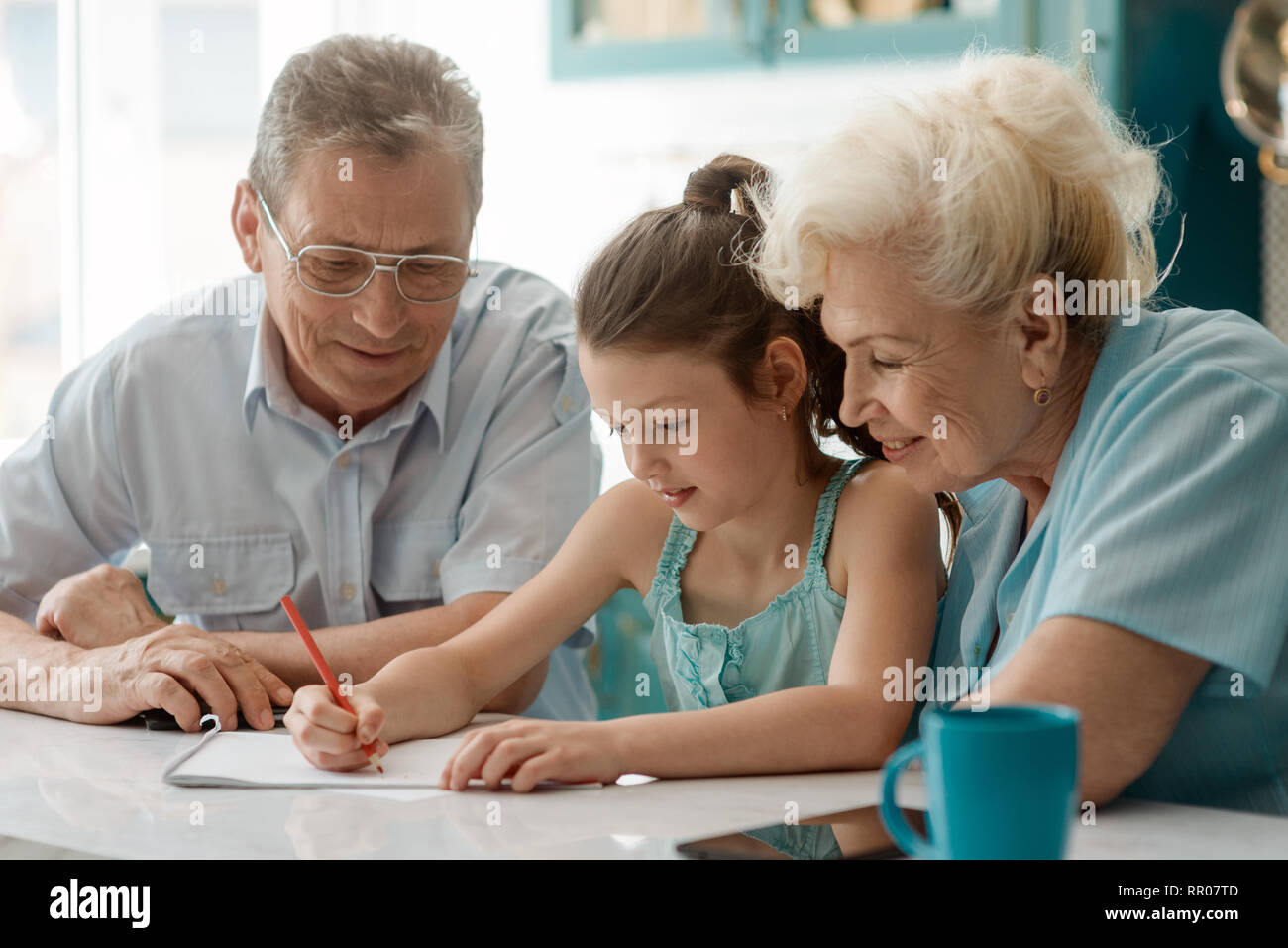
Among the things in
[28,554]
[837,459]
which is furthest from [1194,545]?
[28,554]

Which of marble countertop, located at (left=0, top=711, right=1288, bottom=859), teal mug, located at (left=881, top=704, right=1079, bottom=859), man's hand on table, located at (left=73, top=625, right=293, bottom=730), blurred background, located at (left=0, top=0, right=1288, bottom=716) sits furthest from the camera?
blurred background, located at (left=0, top=0, right=1288, bottom=716)

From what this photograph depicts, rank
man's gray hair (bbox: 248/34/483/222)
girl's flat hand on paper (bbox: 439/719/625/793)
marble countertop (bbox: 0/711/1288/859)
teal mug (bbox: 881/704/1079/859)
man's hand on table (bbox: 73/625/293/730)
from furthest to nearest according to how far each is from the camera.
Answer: man's gray hair (bbox: 248/34/483/222) → man's hand on table (bbox: 73/625/293/730) → girl's flat hand on paper (bbox: 439/719/625/793) → marble countertop (bbox: 0/711/1288/859) → teal mug (bbox: 881/704/1079/859)

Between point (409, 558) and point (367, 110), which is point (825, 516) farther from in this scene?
point (367, 110)

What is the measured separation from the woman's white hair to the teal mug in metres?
0.45

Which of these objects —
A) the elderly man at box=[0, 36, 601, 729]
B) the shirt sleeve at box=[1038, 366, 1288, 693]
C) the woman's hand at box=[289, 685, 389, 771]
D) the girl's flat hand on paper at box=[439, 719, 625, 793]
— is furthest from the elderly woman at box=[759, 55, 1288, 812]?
the elderly man at box=[0, 36, 601, 729]

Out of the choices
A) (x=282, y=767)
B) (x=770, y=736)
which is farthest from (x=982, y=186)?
(x=282, y=767)

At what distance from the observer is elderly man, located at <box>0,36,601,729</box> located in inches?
62.8

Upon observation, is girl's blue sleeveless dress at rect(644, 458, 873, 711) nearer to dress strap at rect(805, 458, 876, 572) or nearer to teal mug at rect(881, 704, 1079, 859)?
dress strap at rect(805, 458, 876, 572)

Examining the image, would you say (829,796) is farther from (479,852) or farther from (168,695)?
(168,695)

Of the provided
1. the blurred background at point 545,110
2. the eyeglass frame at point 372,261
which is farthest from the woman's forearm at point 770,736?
the blurred background at point 545,110

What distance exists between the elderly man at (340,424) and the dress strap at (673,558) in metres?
0.25

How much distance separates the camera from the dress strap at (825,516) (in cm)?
134

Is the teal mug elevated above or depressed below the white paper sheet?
above

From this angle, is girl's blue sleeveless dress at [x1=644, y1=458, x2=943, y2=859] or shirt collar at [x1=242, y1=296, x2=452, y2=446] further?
shirt collar at [x1=242, y1=296, x2=452, y2=446]
